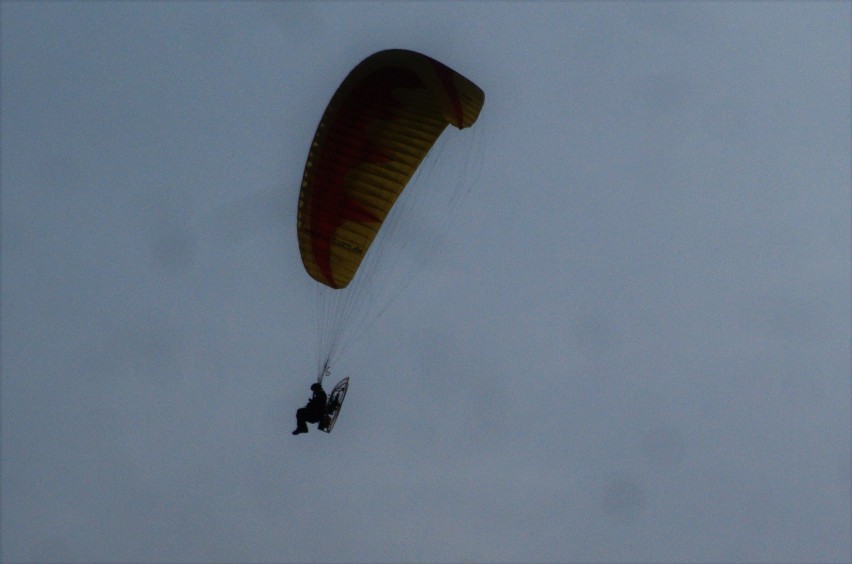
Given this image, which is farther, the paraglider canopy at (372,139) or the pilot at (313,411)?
the pilot at (313,411)

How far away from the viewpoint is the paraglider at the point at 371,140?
41438mm

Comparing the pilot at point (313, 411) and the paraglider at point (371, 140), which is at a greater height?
the paraglider at point (371, 140)

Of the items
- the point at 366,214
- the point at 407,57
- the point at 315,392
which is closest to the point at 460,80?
the point at 407,57

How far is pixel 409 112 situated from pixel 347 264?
4.26m

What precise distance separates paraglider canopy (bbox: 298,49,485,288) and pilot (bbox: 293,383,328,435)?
3523 millimetres

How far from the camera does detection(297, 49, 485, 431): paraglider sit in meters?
41.4

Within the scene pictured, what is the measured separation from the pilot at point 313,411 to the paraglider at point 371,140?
0.76 meters

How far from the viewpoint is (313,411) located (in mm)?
42406

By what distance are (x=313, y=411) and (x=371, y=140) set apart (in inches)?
266

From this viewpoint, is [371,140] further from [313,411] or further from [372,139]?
[313,411]

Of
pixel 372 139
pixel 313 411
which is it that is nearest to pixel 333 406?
pixel 313 411

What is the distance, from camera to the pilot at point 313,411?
139ft

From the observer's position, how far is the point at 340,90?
42.1m

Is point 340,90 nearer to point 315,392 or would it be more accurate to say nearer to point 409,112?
point 409,112
